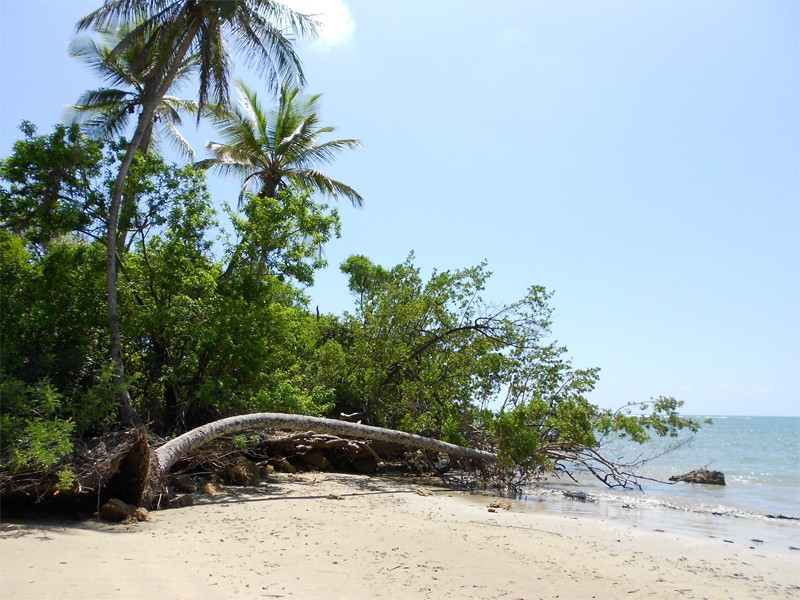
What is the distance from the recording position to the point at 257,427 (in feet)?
30.6

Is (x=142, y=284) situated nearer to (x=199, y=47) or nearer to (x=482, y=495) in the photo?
(x=199, y=47)

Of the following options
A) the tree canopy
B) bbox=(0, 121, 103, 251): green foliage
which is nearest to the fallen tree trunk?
the tree canopy

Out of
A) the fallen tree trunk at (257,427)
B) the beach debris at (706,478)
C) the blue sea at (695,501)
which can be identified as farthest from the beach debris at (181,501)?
the beach debris at (706,478)

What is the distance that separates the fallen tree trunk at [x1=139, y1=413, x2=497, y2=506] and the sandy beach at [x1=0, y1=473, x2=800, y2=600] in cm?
51

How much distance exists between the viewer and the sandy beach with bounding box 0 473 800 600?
454cm

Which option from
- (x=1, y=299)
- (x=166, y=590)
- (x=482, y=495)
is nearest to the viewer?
(x=166, y=590)

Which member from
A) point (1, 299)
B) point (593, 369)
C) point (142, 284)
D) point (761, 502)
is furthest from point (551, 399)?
point (1, 299)

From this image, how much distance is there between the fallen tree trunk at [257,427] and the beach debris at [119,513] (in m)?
0.48

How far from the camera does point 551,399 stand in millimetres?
12867

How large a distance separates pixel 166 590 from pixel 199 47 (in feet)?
36.1

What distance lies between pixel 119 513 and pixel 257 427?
289cm

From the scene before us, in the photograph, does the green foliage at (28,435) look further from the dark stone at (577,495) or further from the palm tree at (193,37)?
the dark stone at (577,495)

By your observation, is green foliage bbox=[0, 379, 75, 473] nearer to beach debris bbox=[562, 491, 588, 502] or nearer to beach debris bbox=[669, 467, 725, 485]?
beach debris bbox=[562, 491, 588, 502]

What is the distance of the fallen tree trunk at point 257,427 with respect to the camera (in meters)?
7.44
